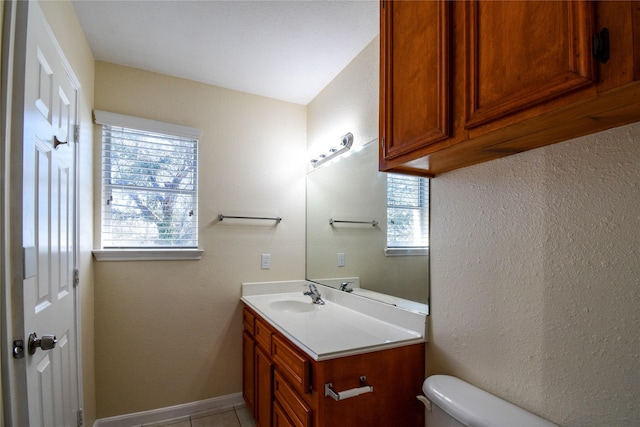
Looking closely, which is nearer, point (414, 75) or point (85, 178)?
point (414, 75)

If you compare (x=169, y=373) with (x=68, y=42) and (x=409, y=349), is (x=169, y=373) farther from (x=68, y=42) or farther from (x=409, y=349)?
(x=68, y=42)

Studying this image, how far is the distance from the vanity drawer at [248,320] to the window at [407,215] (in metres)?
1.08

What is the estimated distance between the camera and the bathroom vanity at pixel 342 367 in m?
1.25

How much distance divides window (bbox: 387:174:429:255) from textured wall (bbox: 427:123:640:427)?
6.7 inches

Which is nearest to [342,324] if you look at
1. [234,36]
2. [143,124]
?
[234,36]

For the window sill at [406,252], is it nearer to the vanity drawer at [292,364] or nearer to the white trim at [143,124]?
the vanity drawer at [292,364]

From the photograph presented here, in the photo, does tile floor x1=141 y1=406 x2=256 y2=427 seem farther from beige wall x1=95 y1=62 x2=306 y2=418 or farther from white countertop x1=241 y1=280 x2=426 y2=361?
white countertop x1=241 y1=280 x2=426 y2=361

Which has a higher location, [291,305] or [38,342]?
[38,342]

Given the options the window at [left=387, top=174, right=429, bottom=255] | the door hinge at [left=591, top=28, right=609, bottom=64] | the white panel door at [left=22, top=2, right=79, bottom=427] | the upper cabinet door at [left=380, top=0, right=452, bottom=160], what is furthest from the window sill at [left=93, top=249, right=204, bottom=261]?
the door hinge at [left=591, top=28, right=609, bottom=64]

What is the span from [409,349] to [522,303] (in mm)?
551

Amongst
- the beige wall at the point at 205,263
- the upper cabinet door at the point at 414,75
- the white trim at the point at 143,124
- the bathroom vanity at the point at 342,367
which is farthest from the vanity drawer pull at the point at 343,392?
the white trim at the point at 143,124

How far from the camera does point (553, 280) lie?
3.19 feet

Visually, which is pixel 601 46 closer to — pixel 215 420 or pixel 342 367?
pixel 342 367

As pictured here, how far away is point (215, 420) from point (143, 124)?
2161 millimetres
